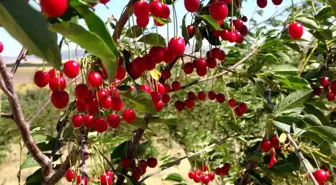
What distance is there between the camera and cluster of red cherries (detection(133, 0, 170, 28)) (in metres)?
0.67

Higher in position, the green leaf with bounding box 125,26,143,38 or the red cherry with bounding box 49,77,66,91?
the green leaf with bounding box 125,26,143,38

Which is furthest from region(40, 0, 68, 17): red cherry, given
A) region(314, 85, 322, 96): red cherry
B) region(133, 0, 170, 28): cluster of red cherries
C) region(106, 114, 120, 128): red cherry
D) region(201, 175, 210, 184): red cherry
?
region(201, 175, 210, 184): red cherry

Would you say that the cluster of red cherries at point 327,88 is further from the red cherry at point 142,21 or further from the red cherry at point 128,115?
the red cherry at point 142,21

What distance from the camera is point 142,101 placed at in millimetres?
814

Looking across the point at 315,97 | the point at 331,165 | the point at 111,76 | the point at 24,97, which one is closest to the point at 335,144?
the point at 331,165

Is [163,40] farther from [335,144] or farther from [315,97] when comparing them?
[315,97]

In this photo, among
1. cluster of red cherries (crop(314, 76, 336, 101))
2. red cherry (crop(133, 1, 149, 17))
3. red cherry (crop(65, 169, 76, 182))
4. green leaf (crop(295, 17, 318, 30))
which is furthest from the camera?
cluster of red cherries (crop(314, 76, 336, 101))

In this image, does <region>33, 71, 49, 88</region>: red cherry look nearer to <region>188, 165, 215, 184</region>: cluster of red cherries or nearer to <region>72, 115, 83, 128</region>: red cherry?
<region>72, 115, 83, 128</region>: red cherry

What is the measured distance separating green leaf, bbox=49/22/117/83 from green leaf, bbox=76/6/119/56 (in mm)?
17

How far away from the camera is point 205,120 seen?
Result: 4.75 m

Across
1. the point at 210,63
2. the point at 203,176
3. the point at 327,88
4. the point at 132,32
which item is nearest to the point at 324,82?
the point at 327,88

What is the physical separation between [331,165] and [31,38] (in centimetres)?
107

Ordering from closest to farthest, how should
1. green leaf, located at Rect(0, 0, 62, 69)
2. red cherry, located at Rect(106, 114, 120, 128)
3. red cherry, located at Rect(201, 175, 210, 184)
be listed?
green leaf, located at Rect(0, 0, 62, 69) < red cherry, located at Rect(106, 114, 120, 128) < red cherry, located at Rect(201, 175, 210, 184)

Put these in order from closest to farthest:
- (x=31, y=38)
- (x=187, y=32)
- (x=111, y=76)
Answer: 1. (x=31, y=38)
2. (x=111, y=76)
3. (x=187, y=32)
